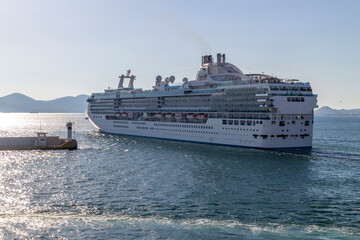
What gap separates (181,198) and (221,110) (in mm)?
44378

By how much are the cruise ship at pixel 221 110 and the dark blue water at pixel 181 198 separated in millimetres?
10287

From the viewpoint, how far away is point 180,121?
3319 inches

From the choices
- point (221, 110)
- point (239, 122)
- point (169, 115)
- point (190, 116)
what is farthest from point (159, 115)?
point (239, 122)

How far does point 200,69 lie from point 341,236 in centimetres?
6847

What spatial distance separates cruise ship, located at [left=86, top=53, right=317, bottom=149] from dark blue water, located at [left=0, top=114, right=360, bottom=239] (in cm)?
1029

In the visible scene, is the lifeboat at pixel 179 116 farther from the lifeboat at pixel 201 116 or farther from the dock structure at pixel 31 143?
the dock structure at pixel 31 143

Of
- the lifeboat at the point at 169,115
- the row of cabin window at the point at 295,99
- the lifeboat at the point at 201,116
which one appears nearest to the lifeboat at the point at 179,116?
the lifeboat at the point at 169,115

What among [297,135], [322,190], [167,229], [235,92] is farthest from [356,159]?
[167,229]

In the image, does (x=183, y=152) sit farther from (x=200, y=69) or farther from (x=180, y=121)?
(x=200, y=69)

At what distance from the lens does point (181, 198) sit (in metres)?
31.7

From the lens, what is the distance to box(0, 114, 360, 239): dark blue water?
24.1 meters

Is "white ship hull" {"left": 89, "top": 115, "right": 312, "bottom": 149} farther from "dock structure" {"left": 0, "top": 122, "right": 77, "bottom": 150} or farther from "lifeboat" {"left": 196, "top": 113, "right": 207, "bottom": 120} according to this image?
"dock structure" {"left": 0, "top": 122, "right": 77, "bottom": 150}

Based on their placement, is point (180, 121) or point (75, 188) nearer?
point (75, 188)

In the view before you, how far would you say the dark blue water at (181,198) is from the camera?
24109mm
